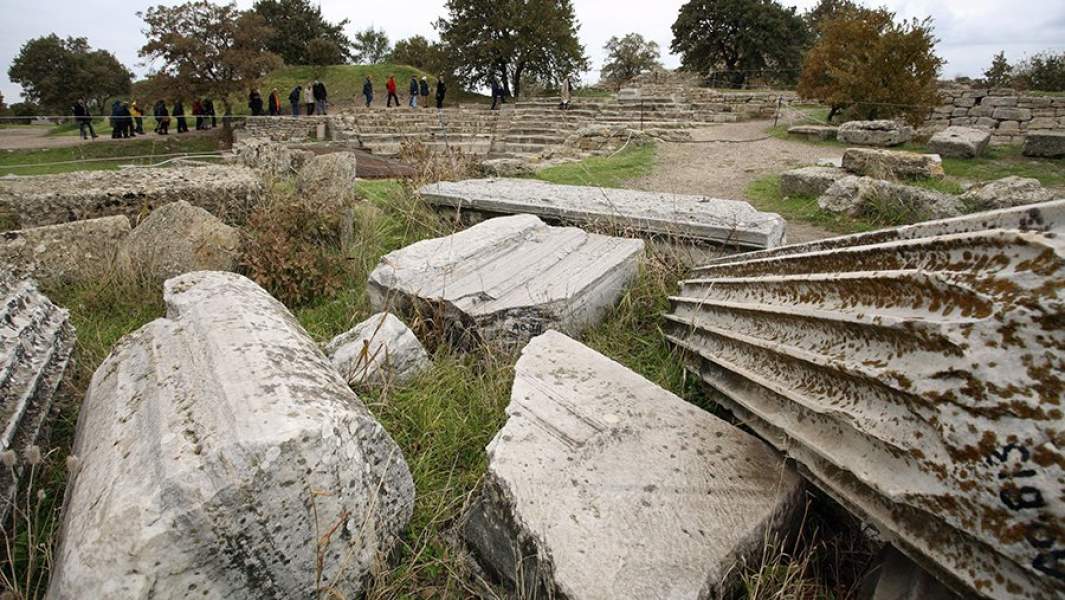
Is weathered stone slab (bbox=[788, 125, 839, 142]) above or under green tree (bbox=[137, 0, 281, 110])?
under

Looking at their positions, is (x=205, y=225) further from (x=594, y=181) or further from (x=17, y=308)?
(x=594, y=181)

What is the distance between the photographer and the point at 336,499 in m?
1.23

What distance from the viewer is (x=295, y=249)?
337 centimetres

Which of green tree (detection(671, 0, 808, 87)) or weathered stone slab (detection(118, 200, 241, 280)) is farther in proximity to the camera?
green tree (detection(671, 0, 808, 87))

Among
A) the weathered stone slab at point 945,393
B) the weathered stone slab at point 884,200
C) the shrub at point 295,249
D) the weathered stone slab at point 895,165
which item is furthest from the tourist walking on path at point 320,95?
the weathered stone slab at point 945,393

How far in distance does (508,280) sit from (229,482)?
170 centimetres

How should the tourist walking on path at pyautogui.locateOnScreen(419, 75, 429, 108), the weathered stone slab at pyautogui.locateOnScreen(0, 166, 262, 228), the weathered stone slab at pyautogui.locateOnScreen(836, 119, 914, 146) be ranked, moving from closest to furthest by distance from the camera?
the weathered stone slab at pyautogui.locateOnScreen(0, 166, 262, 228) < the weathered stone slab at pyautogui.locateOnScreen(836, 119, 914, 146) < the tourist walking on path at pyautogui.locateOnScreen(419, 75, 429, 108)

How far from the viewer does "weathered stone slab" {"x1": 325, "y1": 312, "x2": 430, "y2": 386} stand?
212 cm

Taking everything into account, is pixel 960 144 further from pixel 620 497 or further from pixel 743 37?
pixel 743 37

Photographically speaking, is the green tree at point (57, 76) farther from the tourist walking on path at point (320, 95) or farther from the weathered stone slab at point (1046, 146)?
the weathered stone slab at point (1046, 146)

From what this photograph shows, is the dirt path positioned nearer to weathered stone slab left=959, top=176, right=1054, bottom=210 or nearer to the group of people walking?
weathered stone slab left=959, top=176, right=1054, bottom=210

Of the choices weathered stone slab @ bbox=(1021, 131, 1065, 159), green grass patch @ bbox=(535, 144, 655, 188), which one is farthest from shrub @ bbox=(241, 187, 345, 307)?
weathered stone slab @ bbox=(1021, 131, 1065, 159)

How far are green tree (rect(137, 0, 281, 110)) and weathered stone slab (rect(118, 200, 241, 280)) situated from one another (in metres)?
16.0

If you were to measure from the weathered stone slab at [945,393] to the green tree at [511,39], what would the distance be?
24.0 m
